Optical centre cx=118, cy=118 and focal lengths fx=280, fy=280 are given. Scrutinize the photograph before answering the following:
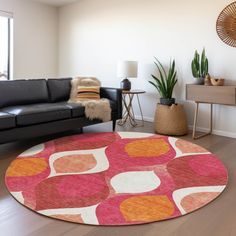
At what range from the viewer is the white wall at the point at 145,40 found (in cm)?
415

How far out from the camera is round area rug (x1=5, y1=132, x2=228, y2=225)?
1.95 metres

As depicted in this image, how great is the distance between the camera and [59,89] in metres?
4.20

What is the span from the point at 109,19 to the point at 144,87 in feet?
4.85

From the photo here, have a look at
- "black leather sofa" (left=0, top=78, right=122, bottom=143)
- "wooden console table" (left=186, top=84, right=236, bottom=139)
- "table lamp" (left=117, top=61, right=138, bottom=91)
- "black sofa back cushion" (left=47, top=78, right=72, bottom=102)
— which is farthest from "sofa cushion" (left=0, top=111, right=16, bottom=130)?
"wooden console table" (left=186, top=84, right=236, bottom=139)

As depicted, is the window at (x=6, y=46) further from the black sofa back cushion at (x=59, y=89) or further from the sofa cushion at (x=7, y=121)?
the sofa cushion at (x=7, y=121)

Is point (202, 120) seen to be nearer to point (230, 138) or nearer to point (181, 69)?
point (230, 138)

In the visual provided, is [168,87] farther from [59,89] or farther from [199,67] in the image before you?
[59,89]

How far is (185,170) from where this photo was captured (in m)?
2.71

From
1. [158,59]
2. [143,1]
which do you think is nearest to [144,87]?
[158,59]

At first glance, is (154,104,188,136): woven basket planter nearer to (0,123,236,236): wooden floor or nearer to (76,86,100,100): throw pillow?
(76,86,100,100): throw pillow

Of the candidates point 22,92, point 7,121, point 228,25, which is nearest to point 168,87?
point 228,25

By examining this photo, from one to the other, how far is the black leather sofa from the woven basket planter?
0.63 metres

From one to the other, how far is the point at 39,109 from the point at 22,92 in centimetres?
62

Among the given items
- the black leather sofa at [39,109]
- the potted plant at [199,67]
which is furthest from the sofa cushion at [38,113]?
the potted plant at [199,67]
